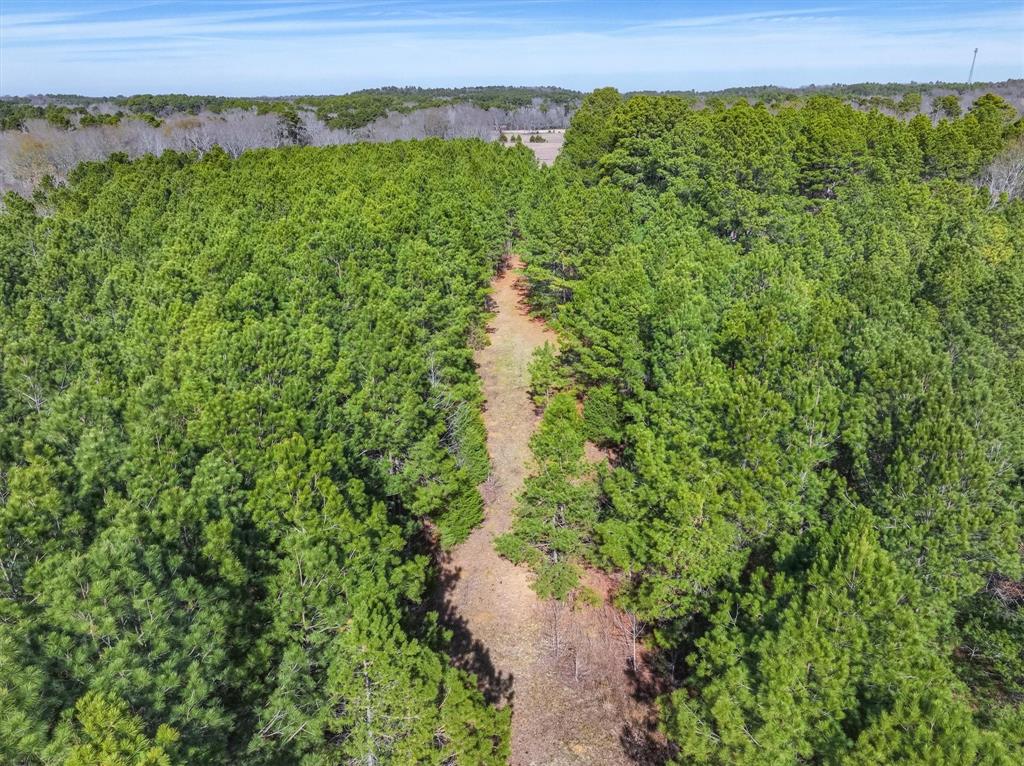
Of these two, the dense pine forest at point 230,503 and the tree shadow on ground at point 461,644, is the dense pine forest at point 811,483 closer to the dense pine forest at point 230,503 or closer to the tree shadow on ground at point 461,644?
the tree shadow on ground at point 461,644

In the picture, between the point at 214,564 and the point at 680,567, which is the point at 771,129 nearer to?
the point at 680,567

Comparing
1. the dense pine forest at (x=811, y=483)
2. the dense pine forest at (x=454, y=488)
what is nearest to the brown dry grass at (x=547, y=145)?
the dense pine forest at (x=811, y=483)

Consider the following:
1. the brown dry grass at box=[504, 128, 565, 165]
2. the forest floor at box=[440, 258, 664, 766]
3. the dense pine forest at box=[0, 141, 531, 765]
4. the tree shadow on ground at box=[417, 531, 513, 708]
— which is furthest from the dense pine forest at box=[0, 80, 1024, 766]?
the brown dry grass at box=[504, 128, 565, 165]

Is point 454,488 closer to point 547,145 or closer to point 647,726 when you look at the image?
point 647,726

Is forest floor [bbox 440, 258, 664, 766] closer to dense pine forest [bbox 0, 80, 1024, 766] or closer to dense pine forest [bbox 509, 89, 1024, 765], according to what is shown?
dense pine forest [bbox 0, 80, 1024, 766]

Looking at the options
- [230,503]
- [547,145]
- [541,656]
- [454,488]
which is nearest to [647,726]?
[541,656]
